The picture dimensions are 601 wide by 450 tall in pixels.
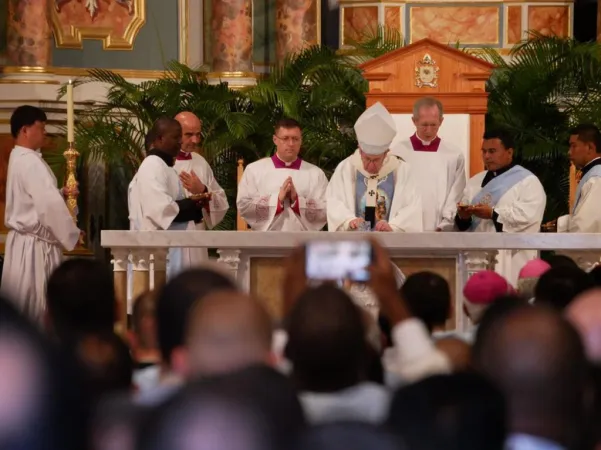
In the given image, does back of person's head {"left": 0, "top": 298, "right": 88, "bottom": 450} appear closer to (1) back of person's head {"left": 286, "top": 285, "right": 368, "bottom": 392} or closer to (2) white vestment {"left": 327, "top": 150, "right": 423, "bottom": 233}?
(1) back of person's head {"left": 286, "top": 285, "right": 368, "bottom": 392}

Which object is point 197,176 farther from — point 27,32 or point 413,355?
point 413,355

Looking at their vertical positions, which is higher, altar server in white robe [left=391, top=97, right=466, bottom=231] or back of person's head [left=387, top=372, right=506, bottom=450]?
altar server in white robe [left=391, top=97, right=466, bottom=231]

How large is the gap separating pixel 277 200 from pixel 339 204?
529 mm

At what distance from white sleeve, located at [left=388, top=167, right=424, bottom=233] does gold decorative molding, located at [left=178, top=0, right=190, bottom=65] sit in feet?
18.4

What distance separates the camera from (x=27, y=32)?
13.2 metres

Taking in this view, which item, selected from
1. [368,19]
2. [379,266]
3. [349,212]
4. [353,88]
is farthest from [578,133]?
[379,266]

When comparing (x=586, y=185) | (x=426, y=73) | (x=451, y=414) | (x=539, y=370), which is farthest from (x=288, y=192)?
(x=451, y=414)

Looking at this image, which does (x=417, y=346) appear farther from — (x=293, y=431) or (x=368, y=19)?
Answer: (x=368, y=19)

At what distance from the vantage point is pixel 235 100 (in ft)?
41.9

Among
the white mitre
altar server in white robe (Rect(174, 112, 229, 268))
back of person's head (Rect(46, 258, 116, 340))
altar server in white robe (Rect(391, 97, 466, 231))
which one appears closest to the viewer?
back of person's head (Rect(46, 258, 116, 340))

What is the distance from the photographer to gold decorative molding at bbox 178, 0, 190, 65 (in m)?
14.0

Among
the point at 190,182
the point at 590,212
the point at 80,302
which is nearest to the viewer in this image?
the point at 80,302

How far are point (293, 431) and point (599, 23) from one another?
42.3 feet

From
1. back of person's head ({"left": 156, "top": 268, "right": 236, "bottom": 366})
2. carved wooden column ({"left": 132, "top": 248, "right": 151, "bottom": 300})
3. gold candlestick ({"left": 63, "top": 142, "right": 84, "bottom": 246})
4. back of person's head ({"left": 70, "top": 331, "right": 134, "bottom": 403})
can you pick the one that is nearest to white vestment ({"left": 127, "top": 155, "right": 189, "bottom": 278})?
gold candlestick ({"left": 63, "top": 142, "right": 84, "bottom": 246})
